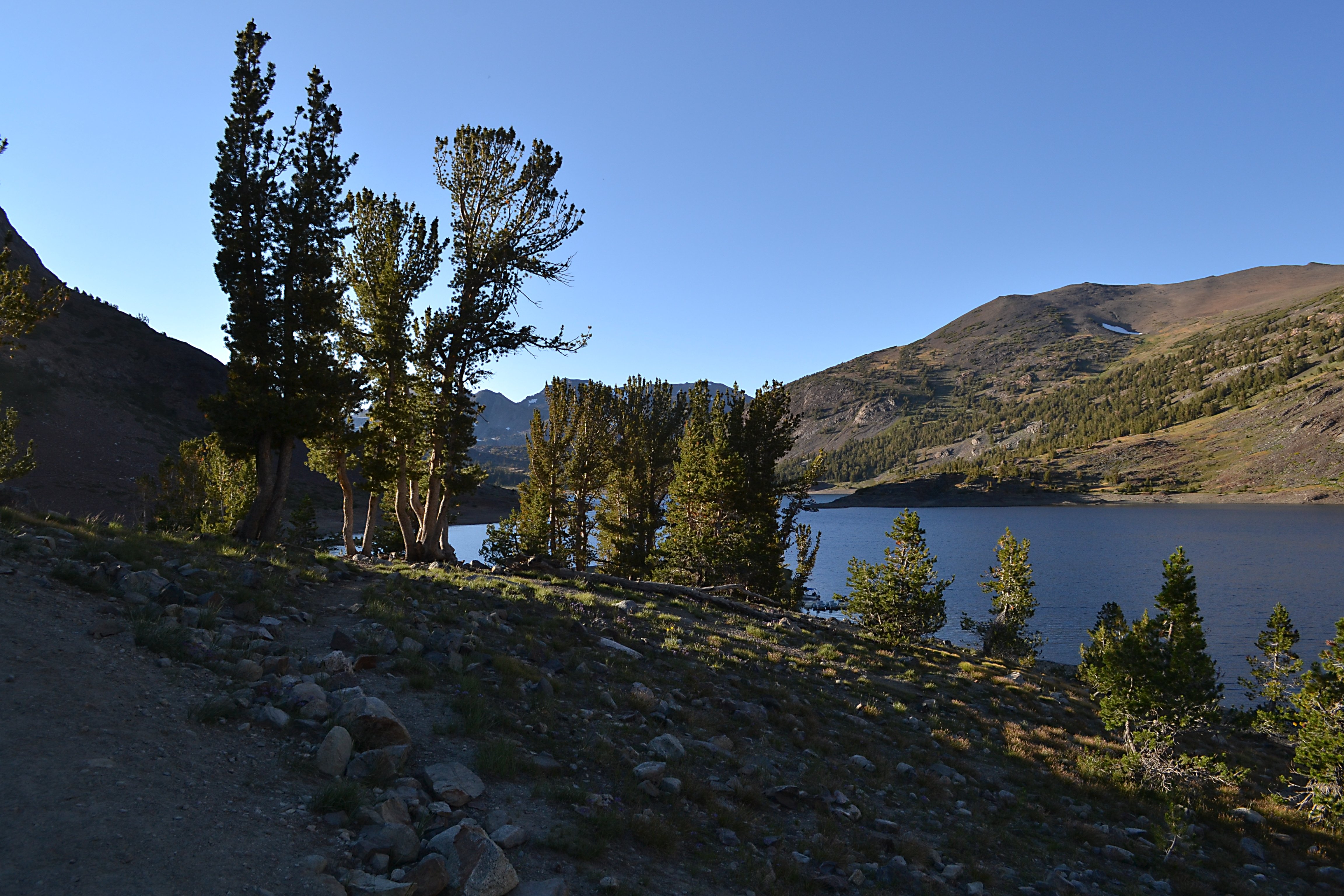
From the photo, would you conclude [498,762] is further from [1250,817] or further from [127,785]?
[1250,817]

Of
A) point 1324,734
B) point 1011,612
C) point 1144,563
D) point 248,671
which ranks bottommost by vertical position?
point 1144,563

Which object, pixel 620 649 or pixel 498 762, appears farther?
pixel 620 649

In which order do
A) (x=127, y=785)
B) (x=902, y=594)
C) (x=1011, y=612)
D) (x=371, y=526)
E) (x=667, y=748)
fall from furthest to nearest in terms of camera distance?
(x=1011, y=612) < (x=902, y=594) < (x=371, y=526) < (x=667, y=748) < (x=127, y=785)

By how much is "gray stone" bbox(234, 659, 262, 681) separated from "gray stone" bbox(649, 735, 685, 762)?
5.79 m

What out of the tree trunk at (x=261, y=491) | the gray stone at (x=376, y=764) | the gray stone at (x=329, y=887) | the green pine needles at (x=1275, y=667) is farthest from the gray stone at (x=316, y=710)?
the green pine needles at (x=1275, y=667)

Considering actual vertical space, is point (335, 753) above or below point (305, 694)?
below

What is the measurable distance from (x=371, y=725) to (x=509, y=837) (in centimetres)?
236

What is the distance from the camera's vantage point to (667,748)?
10.2 m

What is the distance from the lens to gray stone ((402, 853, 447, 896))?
546 centimetres

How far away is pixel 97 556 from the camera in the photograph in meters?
11.5

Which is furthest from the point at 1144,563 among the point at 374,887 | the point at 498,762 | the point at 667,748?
the point at 374,887

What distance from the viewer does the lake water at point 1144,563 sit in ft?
182

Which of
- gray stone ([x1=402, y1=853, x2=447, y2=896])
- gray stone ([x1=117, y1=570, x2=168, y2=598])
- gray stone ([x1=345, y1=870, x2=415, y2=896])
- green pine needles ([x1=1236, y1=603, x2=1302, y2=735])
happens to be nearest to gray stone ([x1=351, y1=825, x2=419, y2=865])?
gray stone ([x1=402, y1=853, x2=447, y2=896])

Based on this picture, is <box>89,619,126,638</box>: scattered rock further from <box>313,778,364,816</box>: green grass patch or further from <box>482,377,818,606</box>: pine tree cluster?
<box>482,377,818,606</box>: pine tree cluster
